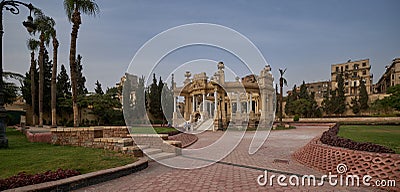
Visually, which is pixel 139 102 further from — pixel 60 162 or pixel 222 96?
pixel 60 162

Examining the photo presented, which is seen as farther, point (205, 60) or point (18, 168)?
point (205, 60)

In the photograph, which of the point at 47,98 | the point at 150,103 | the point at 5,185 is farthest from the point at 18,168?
the point at 150,103

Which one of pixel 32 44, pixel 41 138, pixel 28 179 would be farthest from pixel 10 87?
pixel 28 179

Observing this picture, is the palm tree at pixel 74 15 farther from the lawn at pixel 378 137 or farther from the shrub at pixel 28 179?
the lawn at pixel 378 137

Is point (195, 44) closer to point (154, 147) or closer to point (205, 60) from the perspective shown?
point (205, 60)

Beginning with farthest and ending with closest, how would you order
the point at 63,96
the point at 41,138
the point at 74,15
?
1. the point at 63,96
2. the point at 74,15
3. the point at 41,138

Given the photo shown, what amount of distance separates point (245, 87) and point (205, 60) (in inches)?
699

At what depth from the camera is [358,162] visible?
5.31m

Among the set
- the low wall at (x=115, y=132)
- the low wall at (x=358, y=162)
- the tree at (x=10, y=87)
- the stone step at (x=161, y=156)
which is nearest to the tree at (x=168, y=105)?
the tree at (x=10, y=87)

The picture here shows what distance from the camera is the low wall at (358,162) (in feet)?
15.3

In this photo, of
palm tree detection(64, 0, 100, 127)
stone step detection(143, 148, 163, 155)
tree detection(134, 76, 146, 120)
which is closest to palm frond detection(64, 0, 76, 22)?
palm tree detection(64, 0, 100, 127)

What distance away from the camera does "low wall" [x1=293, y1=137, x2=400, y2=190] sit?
15.3 feet

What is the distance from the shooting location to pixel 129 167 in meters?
5.86

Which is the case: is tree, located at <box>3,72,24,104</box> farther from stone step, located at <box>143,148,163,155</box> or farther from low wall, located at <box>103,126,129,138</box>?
stone step, located at <box>143,148,163,155</box>
